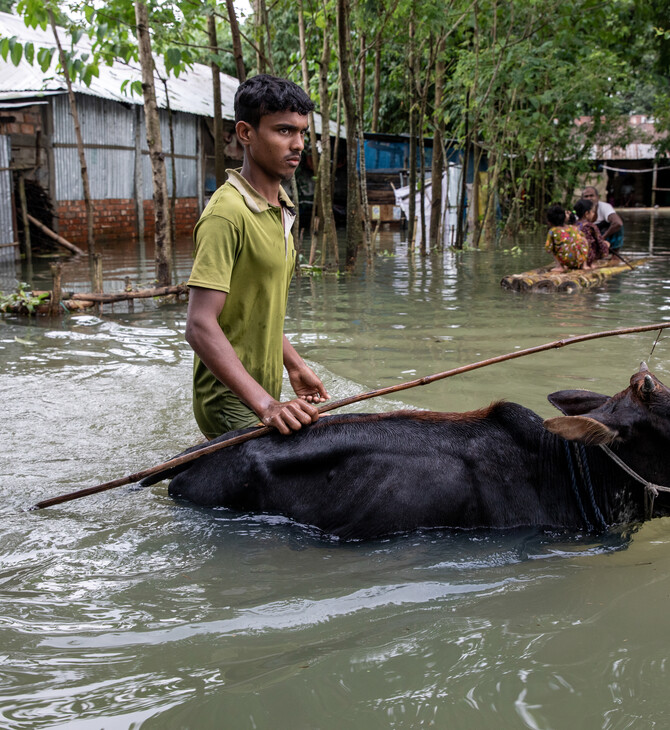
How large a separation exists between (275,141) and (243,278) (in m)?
0.56

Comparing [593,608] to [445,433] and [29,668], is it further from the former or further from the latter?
[29,668]

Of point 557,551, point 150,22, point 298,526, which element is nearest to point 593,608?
point 557,551

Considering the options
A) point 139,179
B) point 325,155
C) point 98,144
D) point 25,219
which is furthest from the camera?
point 139,179

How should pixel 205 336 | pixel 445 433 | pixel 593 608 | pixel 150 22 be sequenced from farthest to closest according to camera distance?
pixel 150 22 < pixel 445 433 < pixel 205 336 < pixel 593 608

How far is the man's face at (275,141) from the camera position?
3107 millimetres

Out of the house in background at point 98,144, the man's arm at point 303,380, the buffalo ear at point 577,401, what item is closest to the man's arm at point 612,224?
the house in background at point 98,144

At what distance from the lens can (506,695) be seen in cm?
220

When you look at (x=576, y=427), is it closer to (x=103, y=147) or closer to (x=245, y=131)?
(x=245, y=131)

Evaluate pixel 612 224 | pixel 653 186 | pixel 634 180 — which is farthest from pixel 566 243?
pixel 634 180

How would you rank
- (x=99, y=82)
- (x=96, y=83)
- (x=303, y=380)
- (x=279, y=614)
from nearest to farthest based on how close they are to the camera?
(x=279, y=614)
(x=303, y=380)
(x=96, y=83)
(x=99, y=82)

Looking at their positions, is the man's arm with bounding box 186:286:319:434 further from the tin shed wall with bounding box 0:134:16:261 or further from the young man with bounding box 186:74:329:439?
the tin shed wall with bounding box 0:134:16:261

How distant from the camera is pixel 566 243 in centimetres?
1184

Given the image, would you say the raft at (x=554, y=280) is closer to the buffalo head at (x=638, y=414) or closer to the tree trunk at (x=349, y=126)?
the tree trunk at (x=349, y=126)

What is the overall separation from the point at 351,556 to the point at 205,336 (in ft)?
3.32
